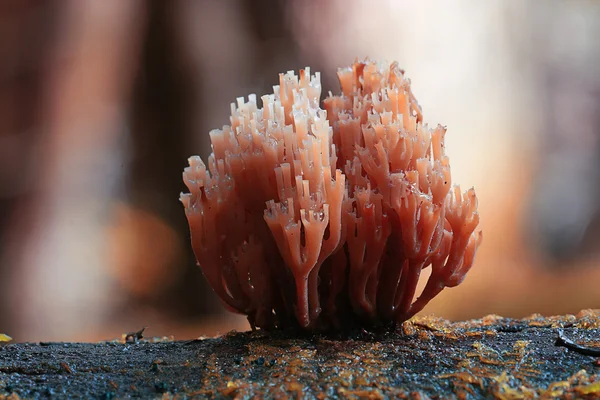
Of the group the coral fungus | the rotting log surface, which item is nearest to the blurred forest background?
the rotting log surface

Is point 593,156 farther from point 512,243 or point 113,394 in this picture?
point 113,394

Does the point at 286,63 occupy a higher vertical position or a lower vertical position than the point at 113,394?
higher

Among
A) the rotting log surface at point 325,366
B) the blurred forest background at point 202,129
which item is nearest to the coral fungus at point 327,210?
the rotting log surface at point 325,366

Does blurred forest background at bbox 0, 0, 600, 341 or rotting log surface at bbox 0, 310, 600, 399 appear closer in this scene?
rotting log surface at bbox 0, 310, 600, 399

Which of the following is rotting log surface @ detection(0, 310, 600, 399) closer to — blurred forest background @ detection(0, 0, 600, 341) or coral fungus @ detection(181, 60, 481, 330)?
coral fungus @ detection(181, 60, 481, 330)

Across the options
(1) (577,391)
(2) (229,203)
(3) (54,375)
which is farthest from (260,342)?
(1) (577,391)

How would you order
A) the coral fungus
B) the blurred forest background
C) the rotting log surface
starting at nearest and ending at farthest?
1. the rotting log surface
2. the coral fungus
3. the blurred forest background
